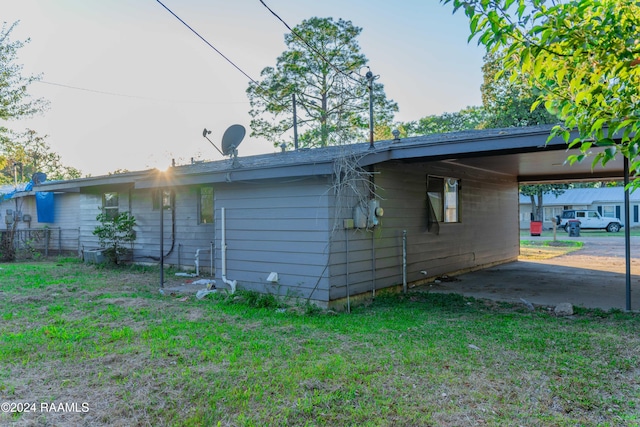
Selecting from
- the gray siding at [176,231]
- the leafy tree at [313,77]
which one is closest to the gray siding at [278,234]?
the gray siding at [176,231]

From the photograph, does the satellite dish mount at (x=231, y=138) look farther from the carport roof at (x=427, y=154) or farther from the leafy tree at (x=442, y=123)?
the leafy tree at (x=442, y=123)

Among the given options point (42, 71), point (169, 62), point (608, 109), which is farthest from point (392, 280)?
point (42, 71)

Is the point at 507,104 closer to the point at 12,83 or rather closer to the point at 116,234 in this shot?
the point at 116,234

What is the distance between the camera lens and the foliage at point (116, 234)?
1037cm

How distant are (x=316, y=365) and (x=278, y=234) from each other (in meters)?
2.81

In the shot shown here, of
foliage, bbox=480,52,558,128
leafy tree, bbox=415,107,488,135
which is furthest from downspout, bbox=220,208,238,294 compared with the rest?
leafy tree, bbox=415,107,488,135

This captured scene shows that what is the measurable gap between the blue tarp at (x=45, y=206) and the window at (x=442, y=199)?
42.2ft

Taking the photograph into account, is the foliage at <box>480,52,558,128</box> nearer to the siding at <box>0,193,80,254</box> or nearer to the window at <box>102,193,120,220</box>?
the window at <box>102,193,120,220</box>

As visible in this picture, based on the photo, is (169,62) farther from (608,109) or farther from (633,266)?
(633,266)

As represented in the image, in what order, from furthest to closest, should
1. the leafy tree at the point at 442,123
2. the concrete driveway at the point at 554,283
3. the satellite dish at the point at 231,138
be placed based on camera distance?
the leafy tree at the point at 442,123, the satellite dish at the point at 231,138, the concrete driveway at the point at 554,283

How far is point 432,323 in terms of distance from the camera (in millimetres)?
4984

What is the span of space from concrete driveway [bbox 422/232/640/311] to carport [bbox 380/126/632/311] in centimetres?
2

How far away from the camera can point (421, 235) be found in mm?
7684

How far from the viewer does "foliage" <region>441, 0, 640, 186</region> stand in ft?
6.17
